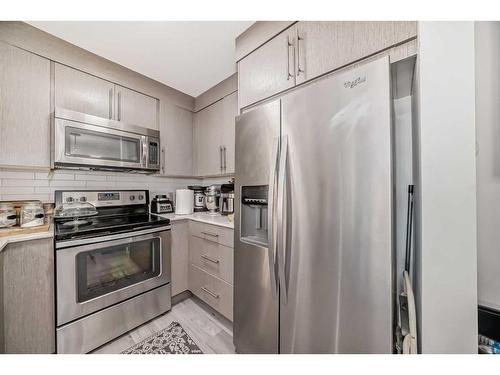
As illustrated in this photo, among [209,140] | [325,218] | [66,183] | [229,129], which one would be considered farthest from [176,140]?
[325,218]

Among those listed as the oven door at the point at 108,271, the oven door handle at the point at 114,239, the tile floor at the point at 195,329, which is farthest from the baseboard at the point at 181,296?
the oven door handle at the point at 114,239

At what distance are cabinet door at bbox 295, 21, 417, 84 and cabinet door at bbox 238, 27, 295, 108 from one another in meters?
0.06

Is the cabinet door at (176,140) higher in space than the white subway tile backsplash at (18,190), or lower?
higher

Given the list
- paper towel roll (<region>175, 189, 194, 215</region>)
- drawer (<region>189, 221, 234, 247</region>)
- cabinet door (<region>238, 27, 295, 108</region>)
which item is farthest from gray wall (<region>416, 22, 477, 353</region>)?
paper towel roll (<region>175, 189, 194, 215</region>)

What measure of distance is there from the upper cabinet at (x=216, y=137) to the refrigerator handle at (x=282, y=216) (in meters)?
1.04

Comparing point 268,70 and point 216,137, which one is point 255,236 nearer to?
point 268,70

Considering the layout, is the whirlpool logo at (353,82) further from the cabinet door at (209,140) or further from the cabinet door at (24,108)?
the cabinet door at (24,108)

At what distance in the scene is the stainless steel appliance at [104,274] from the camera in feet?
3.85

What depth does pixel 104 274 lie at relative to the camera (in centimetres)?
134

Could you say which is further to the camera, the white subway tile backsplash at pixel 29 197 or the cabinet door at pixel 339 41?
the white subway tile backsplash at pixel 29 197

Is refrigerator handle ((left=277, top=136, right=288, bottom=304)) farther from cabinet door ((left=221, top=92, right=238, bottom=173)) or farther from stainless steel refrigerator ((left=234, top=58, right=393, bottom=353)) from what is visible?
cabinet door ((left=221, top=92, right=238, bottom=173))

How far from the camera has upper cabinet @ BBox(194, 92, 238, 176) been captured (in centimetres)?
190
